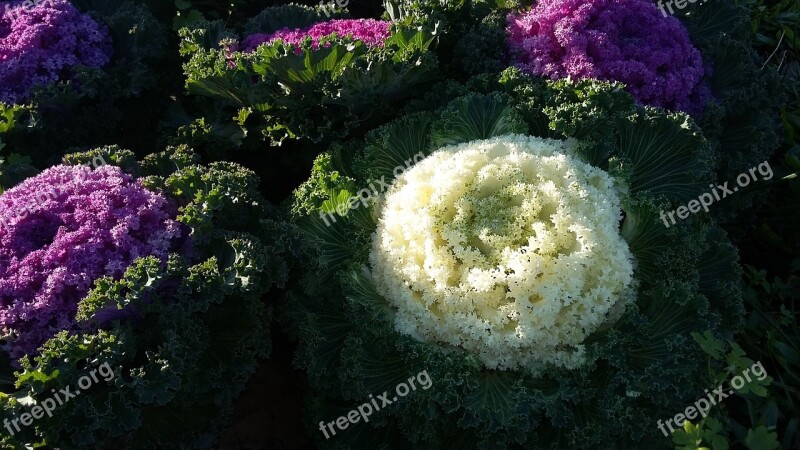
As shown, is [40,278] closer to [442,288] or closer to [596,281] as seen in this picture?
[442,288]

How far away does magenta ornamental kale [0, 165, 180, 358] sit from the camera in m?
3.87

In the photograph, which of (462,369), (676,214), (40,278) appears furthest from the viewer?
(676,214)

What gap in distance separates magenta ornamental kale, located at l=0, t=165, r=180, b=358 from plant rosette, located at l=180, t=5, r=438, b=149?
1.07 metres

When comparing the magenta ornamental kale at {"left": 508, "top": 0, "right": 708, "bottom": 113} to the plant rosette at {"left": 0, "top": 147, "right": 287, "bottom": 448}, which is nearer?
the plant rosette at {"left": 0, "top": 147, "right": 287, "bottom": 448}

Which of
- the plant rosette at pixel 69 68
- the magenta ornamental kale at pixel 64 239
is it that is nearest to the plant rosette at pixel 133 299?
the magenta ornamental kale at pixel 64 239

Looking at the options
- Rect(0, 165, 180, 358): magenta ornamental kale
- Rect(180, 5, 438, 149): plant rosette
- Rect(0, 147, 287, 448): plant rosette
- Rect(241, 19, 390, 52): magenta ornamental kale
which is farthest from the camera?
Rect(241, 19, 390, 52): magenta ornamental kale

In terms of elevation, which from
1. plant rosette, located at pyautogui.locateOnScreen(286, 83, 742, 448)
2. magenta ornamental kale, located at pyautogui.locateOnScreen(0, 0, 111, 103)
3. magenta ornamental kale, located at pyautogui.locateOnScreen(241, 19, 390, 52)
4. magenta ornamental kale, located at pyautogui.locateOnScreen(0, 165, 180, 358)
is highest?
magenta ornamental kale, located at pyautogui.locateOnScreen(0, 0, 111, 103)

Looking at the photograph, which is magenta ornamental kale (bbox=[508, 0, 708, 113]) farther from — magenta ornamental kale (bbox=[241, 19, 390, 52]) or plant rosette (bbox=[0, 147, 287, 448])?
plant rosette (bbox=[0, 147, 287, 448])

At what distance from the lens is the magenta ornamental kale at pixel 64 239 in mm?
3869

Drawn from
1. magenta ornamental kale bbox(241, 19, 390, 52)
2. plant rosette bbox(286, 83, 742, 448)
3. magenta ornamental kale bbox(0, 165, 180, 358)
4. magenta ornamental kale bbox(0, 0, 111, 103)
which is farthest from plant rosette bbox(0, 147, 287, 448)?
magenta ornamental kale bbox(241, 19, 390, 52)

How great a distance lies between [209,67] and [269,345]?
2112 mm

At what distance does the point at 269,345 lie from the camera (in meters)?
4.39

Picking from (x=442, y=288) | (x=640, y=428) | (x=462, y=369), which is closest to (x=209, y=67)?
(x=442, y=288)

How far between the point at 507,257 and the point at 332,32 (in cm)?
252
